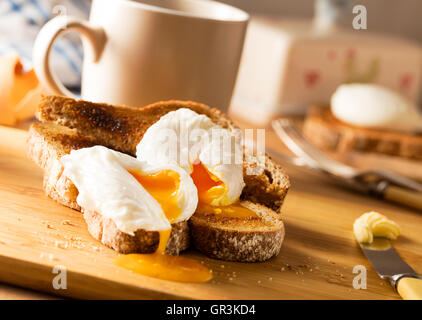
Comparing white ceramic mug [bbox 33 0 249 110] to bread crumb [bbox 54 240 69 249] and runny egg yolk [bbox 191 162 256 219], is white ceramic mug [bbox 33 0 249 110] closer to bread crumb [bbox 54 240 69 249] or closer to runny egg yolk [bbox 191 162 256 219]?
runny egg yolk [bbox 191 162 256 219]

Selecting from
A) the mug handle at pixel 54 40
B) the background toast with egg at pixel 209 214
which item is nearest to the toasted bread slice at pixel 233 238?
the background toast with egg at pixel 209 214

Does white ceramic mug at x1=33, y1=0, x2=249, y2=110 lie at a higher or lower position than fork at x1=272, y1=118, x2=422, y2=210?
higher

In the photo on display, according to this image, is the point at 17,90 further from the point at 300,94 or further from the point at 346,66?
the point at 346,66

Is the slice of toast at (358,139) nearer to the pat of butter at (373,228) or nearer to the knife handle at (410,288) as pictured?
the pat of butter at (373,228)

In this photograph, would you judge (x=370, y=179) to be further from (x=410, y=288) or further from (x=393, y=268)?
(x=410, y=288)

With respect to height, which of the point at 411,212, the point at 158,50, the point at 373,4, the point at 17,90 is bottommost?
the point at 411,212

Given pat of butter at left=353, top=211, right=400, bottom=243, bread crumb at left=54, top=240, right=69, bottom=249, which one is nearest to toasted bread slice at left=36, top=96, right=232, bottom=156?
A: bread crumb at left=54, top=240, right=69, bottom=249
